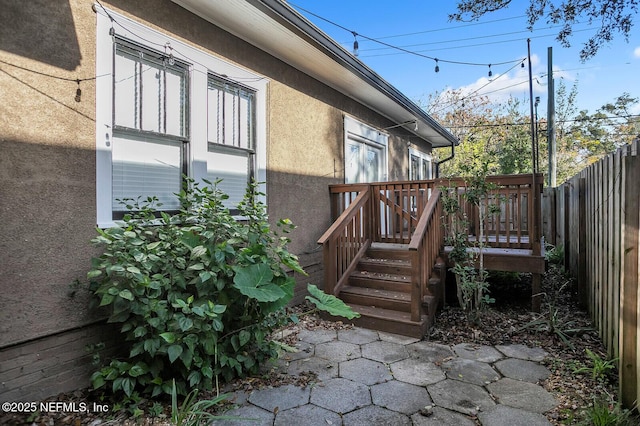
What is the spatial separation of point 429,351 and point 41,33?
12.9 ft

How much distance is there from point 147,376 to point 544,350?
3.32 metres

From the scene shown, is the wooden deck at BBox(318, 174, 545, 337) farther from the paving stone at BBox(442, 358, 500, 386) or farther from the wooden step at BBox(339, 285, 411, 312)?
the paving stone at BBox(442, 358, 500, 386)

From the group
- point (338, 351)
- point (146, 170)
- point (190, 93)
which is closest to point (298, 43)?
point (190, 93)

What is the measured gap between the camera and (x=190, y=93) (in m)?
3.43

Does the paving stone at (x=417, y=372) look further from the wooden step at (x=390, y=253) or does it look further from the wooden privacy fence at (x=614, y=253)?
the wooden step at (x=390, y=253)

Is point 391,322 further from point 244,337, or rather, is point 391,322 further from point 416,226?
point 244,337

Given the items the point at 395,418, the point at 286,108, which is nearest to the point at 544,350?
the point at 395,418

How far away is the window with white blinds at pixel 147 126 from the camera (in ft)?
9.48

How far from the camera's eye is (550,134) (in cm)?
1038

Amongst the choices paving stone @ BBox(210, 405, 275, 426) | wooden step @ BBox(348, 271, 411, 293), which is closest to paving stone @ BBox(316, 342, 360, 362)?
paving stone @ BBox(210, 405, 275, 426)

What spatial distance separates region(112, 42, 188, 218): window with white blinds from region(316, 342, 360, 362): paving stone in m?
1.92

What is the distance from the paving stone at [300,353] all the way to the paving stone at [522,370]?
1597 mm

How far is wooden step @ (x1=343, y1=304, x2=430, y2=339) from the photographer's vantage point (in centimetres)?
363

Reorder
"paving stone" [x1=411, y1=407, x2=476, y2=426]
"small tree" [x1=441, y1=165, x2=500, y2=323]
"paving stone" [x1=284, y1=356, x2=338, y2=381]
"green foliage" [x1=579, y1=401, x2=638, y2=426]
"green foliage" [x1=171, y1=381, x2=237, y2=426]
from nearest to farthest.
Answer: "green foliage" [x1=579, y1=401, x2=638, y2=426] < "green foliage" [x1=171, y1=381, x2=237, y2=426] < "paving stone" [x1=411, y1=407, x2=476, y2=426] < "paving stone" [x1=284, y1=356, x2=338, y2=381] < "small tree" [x1=441, y1=165, x2=500, y2=323]
